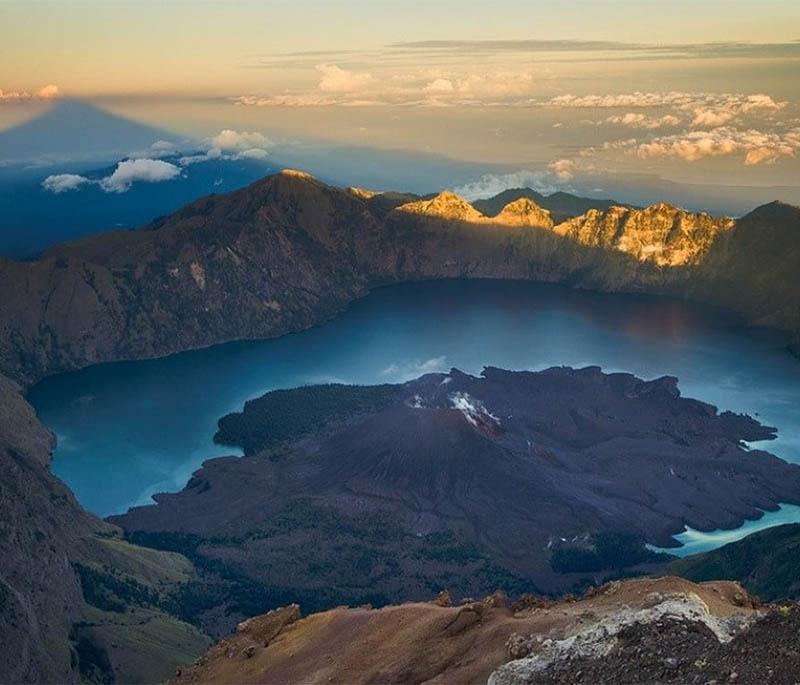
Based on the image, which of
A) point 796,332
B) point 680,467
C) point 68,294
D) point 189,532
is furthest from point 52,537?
point 796,332

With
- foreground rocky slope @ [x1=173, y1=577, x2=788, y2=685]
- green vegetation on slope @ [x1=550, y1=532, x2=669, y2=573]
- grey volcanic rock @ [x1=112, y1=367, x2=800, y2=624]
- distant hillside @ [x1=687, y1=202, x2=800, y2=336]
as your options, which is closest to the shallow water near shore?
distant hillside @ [x1=687, y1=202, x2=800, y2=336]

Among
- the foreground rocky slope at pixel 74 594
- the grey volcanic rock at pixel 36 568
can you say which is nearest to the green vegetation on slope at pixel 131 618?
the foreground rocky slope at pixel 74 594

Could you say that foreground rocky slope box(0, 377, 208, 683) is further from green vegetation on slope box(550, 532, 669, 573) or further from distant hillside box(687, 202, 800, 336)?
distant hillside box(687, 202, 800, 336)

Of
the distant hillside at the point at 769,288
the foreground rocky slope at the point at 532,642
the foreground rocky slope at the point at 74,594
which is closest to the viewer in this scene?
the foreground rocky slope at the point at 532,642

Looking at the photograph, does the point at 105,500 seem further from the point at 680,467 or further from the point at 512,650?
the point at 512,650

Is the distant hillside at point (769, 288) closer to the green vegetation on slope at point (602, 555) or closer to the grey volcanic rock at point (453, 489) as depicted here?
the grey volcanic rock at point (453, 489)

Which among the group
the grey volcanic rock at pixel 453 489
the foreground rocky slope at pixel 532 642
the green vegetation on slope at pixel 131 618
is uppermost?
the foreground rocky slope at pixel 532 642

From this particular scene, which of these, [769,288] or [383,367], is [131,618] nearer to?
[383,367]
